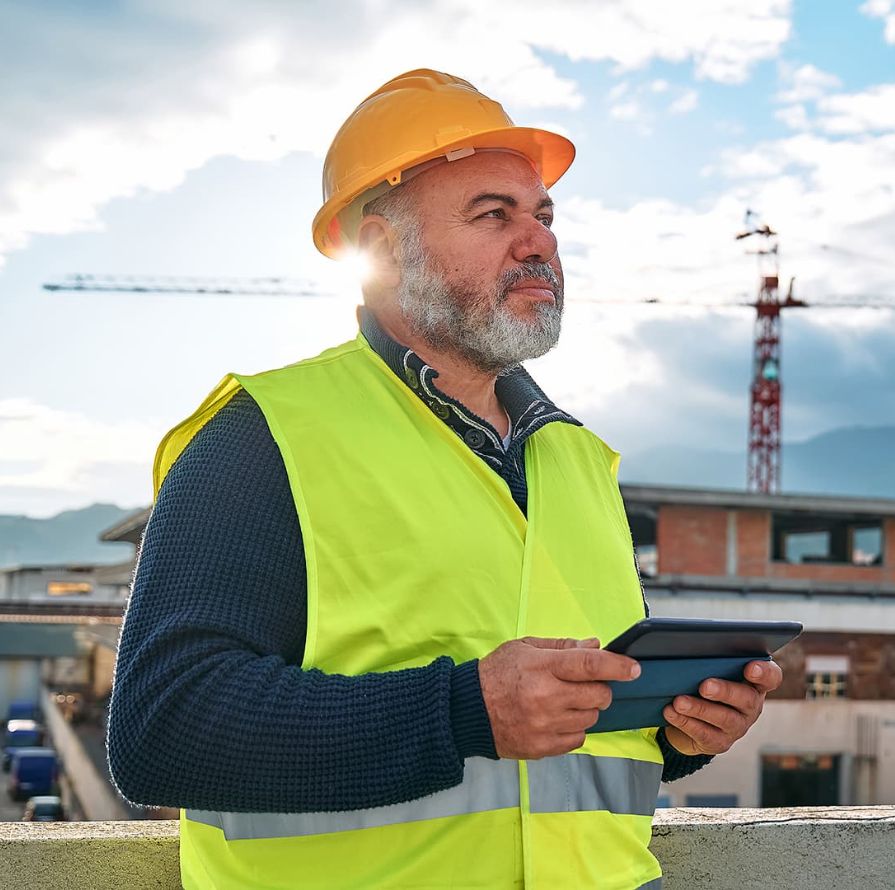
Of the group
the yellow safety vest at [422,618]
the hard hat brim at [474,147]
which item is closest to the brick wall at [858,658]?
the hard hat brim at [474,147]

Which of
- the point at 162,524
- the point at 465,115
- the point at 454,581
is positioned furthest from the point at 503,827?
the point at 465,115

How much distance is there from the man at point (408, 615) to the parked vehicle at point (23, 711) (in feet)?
157

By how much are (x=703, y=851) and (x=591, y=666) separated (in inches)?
62.9

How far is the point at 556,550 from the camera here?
78.7 inches

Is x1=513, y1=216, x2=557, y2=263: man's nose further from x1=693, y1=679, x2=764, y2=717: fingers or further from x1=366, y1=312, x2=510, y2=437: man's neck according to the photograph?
→ x1=693, y1=679, x2=764, y2=717: fingers

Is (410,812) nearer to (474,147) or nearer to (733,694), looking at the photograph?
(733,694)

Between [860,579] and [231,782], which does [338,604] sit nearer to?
[231,782]

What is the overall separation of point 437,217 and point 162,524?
3.25 ft

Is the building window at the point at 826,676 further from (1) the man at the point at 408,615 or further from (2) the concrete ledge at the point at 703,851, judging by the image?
(1) the man at the point at 408,615

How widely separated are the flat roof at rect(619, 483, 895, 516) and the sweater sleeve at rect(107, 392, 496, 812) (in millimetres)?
22430

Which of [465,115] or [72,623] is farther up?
[465,115]

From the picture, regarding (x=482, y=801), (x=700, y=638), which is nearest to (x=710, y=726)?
(x=700, y=638)

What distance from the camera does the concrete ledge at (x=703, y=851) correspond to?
8.19ft

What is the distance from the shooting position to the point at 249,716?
1.57 meters
